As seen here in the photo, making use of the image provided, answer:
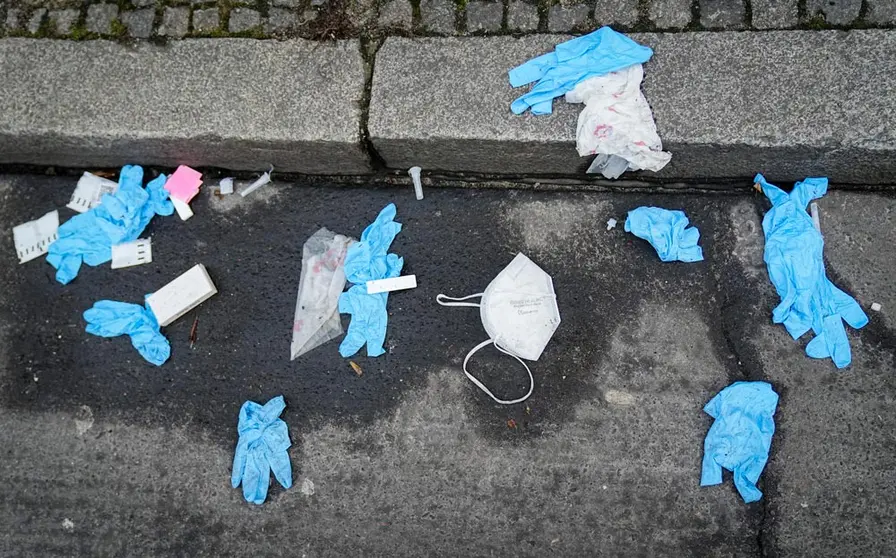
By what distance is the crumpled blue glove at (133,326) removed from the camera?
280 cm

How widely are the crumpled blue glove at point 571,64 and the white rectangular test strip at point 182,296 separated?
4.91 feet

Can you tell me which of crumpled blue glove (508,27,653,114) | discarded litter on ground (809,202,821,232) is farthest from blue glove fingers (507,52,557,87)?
discarded litter on ground (809,202,821,232)

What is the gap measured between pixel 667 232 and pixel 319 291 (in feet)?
4.82

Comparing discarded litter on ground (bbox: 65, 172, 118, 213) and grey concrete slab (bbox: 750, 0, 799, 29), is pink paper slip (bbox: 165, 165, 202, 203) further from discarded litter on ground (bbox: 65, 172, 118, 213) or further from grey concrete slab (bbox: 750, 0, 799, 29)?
grey concrete slab (bbox: 750, 0, 799, 29)

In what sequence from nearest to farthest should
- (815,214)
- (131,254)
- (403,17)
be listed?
(815,214) → (403,17) → (131,254)

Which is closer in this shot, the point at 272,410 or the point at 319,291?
the point at 272,410

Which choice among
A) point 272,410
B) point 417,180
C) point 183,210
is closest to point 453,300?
point 417,180

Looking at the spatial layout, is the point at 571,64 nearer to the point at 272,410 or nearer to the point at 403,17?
the point at 403,17

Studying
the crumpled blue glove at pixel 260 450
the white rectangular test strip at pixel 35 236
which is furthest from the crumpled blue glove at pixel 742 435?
the white rectangular test strip at pixel 35 236

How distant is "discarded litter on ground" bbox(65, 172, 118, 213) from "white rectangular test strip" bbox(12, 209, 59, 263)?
11cm

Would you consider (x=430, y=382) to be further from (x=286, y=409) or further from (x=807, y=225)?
(x=807, y=225)

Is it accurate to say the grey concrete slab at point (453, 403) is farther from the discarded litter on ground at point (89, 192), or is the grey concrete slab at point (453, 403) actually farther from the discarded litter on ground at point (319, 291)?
the discarded litter on ground at point (89, 192)

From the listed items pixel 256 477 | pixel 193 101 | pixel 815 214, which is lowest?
pixel 256 477

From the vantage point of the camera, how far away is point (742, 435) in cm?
248
